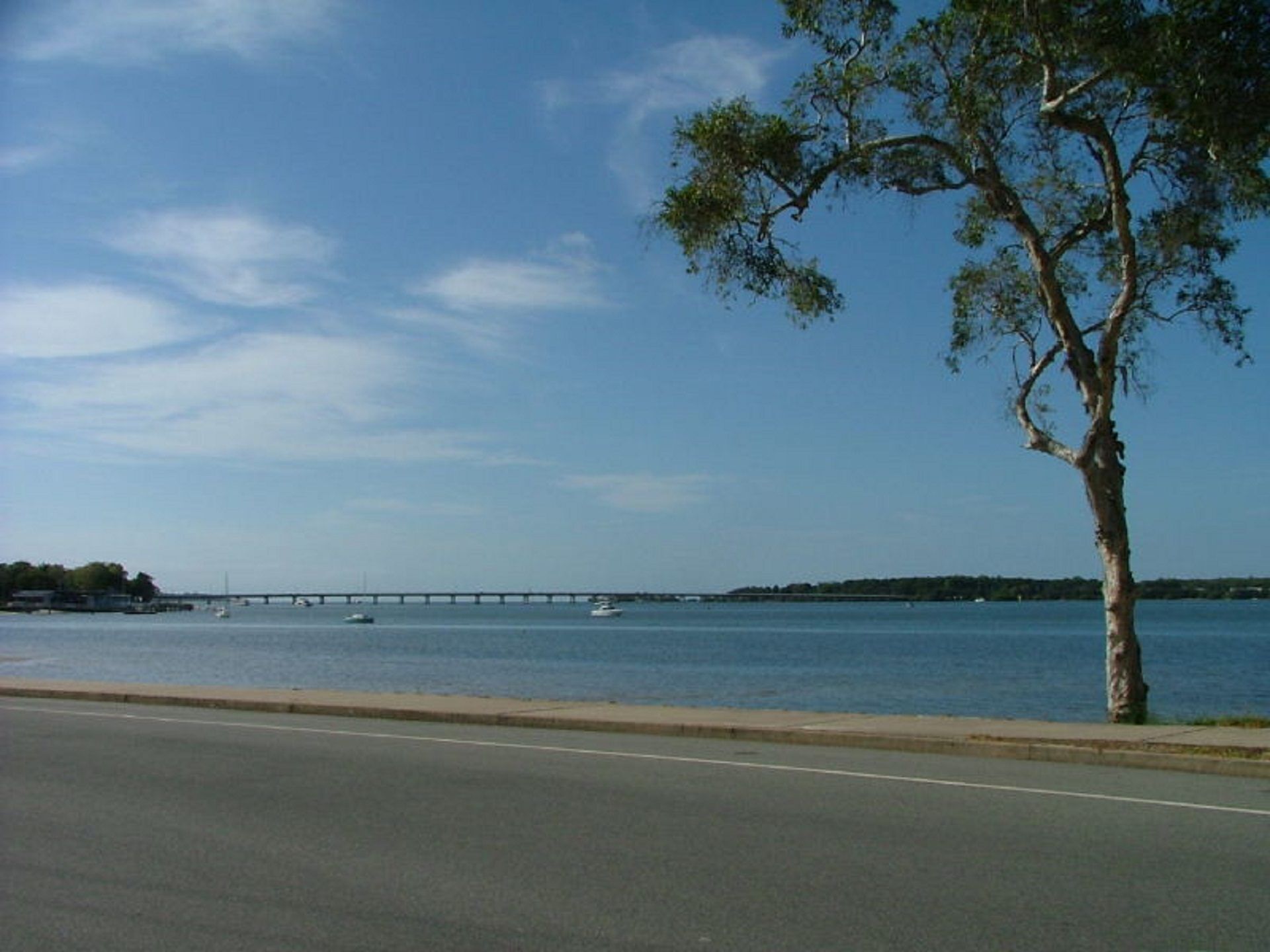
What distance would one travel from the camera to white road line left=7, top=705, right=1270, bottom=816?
11.6m

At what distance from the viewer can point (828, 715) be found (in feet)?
64.4

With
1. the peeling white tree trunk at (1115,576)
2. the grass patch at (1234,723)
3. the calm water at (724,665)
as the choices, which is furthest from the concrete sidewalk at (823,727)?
the calm water at (724,665)

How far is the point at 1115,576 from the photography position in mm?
19984

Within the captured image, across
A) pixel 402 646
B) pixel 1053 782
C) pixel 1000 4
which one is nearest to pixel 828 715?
pixel 1053 782

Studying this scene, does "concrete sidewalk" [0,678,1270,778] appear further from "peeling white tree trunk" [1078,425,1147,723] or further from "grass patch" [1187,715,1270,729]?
"peeling white tree trunk" [1078,425,1147,723]

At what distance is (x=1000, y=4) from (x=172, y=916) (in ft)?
52.8

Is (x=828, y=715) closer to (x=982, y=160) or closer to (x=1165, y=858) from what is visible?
(x=982, y=160)

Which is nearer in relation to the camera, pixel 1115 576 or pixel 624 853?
pixel 624 853

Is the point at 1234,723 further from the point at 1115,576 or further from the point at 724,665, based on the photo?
the point at 724,665

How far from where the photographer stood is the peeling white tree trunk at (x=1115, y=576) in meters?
19.9

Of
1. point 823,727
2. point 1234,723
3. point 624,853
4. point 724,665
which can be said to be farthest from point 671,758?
point 724,665

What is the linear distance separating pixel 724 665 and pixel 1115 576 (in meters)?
47.1

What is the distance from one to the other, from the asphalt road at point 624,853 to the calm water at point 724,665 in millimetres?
22807

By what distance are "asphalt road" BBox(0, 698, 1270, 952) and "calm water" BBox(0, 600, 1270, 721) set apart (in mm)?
22807
